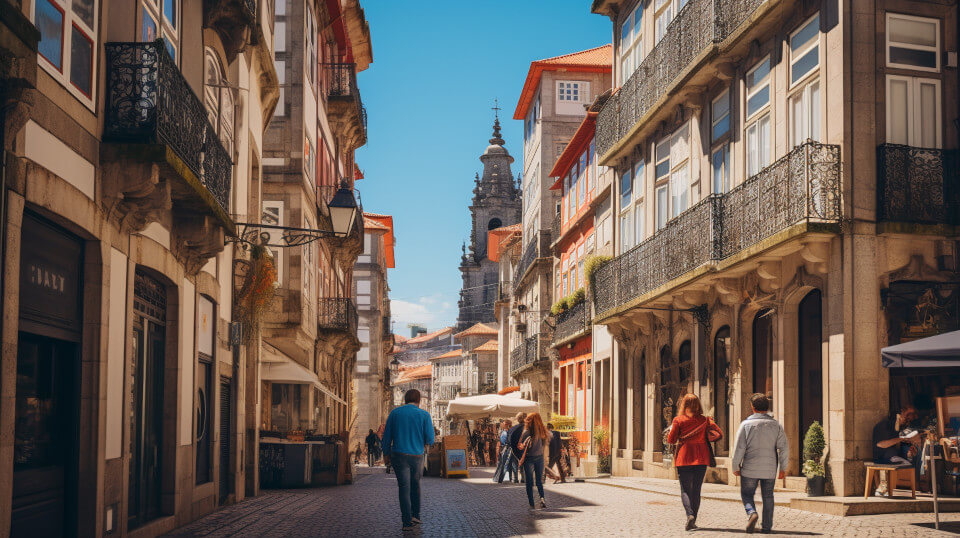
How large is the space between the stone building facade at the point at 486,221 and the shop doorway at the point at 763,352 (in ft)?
363

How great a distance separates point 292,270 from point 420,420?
1498 cm

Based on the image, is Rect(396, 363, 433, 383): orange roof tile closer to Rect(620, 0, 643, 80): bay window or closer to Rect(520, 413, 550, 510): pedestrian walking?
Rect(620, 0, 643, 80): bay window

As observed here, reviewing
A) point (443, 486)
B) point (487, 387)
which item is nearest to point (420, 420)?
point (443, 486)

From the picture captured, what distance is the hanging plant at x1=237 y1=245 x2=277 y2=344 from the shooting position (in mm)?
19266

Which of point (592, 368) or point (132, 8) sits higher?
point (132, 8)

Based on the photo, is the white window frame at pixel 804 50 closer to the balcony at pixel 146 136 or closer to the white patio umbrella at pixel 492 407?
the balcony at pixel 146 136

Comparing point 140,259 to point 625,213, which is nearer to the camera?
point 140,259

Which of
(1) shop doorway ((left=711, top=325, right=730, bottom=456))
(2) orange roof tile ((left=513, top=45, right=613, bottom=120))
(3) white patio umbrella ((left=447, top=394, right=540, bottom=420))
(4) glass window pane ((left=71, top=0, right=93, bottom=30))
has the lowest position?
(3) white patio umbrella ((left=447, top=394, right=540, bottom=420))

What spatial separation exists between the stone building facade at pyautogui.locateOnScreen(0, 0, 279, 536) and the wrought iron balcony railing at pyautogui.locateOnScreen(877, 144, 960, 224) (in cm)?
898

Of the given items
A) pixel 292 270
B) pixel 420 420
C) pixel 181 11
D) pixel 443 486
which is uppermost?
pixel 181 11

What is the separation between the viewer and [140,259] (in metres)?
12.3

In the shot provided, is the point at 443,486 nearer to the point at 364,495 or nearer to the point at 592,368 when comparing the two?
the point at 364,495

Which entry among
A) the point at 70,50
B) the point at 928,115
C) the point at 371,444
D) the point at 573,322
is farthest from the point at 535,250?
the point at 70,50

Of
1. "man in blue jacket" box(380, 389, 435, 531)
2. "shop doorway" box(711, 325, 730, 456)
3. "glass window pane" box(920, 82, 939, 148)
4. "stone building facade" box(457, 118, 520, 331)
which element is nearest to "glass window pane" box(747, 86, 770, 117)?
"glass window pane" box(920, 82, 939, 148)
